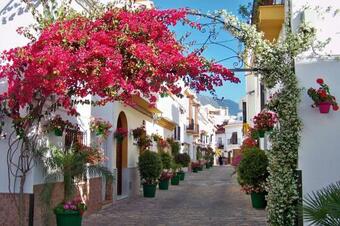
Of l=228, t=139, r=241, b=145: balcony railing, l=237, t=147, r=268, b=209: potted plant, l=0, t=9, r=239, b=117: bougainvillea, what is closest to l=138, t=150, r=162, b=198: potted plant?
l=237, t=147, r=268, b=209: potted plant

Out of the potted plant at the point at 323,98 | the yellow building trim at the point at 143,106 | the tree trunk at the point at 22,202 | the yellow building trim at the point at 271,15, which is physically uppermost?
the yellow building trim at the point at 271,15

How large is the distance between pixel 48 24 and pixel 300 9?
187 inches

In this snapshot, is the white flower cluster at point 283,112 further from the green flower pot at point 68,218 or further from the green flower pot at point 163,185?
the green flower pot at point 163,185

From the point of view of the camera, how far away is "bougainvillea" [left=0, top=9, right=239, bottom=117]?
301 inches

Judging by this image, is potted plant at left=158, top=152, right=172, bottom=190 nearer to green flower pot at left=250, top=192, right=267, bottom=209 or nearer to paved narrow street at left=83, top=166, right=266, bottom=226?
paved narrow street at left=83, top=166, right=266, bottom=226

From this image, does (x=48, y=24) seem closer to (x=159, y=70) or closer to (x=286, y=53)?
(x=159, y=70)

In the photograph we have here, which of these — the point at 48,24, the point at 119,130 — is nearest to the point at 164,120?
the point at 119,130

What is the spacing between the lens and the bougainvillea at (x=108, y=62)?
25.0ft

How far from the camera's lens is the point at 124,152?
18719 mm

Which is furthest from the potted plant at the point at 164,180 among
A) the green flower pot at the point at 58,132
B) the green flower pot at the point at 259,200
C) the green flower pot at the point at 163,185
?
the green flower pot at the point at 58,132

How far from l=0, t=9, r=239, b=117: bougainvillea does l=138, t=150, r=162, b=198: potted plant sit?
32.6 feet

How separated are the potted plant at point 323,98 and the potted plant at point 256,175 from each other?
611 centimetres

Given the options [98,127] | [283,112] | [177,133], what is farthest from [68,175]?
[177,133]

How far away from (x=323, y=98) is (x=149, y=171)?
35.8 feet
